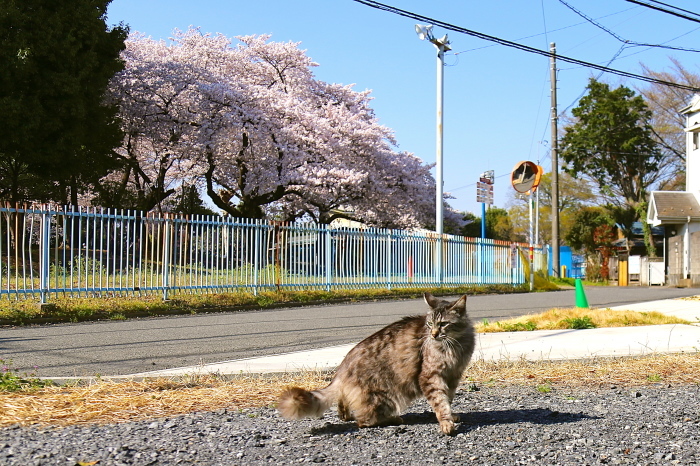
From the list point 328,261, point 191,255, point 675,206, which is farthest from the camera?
point 675,206

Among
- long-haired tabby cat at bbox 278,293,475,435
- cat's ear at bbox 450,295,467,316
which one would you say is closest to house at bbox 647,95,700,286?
cat's ear at bbox 450,295,467,316

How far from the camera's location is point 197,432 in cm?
388

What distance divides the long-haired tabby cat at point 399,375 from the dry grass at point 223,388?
2.57 feet

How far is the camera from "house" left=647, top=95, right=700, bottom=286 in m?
31.2

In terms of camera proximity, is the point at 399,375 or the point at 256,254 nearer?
the point at 399,375

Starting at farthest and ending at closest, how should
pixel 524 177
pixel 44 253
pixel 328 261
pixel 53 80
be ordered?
pixel 524 177 < pixel 53 80 < pixel 328 261 < pixel 44 253

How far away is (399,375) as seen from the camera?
419 centimetres

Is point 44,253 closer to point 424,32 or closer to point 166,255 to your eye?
point 166,255

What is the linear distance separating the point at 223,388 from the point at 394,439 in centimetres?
178

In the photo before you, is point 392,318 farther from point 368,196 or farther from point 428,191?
point 428,191

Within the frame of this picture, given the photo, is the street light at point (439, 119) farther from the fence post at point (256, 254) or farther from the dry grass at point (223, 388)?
the dry grass at point (223, 388)

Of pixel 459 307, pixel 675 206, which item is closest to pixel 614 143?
pixel 675 206

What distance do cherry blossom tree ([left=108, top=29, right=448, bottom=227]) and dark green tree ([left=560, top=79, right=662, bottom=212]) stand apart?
13.6m

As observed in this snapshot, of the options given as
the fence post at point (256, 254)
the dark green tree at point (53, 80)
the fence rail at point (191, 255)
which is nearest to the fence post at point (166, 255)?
the fence rail at point (191, 255)
